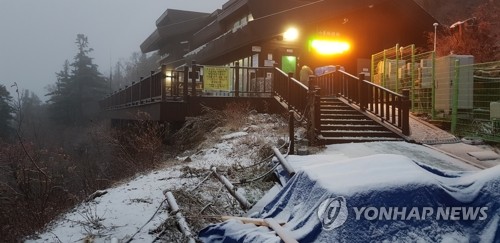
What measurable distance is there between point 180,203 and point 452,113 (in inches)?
349

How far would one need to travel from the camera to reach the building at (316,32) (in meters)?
17.3

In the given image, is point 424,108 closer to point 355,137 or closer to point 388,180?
point 355,137

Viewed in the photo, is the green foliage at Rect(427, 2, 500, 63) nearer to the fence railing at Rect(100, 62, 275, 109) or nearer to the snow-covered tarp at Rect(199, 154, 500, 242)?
the fence railing at Rect(100, 62, 275, 109)

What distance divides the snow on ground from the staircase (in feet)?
1.57

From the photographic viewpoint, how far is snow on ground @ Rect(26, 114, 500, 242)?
5488 mm

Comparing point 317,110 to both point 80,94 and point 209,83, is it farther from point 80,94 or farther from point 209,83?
point 80,94

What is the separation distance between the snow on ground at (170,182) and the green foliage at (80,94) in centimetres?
3951

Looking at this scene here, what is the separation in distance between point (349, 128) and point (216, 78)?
16.7 ft

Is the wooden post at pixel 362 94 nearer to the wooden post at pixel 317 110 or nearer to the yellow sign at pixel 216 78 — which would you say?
the wooden post at pixel 317 110

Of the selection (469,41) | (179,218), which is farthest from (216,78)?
(469,41)

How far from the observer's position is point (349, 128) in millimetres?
11180

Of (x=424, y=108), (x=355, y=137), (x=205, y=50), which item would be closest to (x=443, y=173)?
(x=355, y=137)

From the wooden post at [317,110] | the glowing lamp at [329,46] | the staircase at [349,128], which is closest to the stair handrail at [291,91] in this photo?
the wooden post at [317,110]

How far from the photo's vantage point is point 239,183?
732 centimetres
